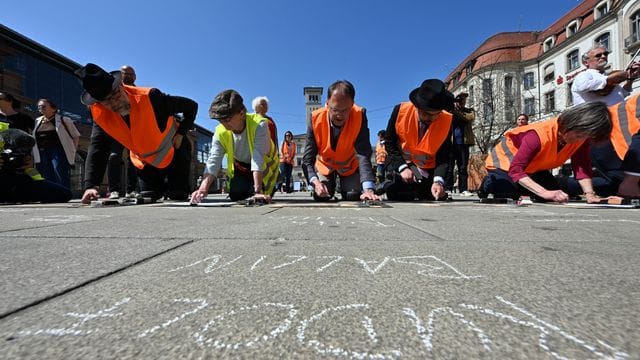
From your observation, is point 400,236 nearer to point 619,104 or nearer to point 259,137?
point 259,137

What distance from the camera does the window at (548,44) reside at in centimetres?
2844

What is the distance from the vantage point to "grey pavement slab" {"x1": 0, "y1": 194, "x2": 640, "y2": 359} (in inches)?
18.6

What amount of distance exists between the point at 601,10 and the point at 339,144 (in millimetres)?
30124

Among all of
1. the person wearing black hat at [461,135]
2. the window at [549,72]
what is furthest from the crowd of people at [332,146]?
the window at [549,72]

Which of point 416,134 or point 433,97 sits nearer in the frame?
point 433,97

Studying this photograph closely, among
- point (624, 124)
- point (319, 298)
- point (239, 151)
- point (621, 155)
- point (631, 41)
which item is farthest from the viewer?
point (631, 41)

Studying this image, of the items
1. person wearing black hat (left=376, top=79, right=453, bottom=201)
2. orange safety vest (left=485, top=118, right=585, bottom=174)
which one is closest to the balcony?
orange safety vest (left=485, top=118, right=585, bottom=174)

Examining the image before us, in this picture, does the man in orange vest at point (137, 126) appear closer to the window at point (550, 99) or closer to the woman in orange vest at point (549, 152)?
the woman in orange vest at point (549, 152)

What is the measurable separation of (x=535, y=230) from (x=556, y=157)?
96.4 inches

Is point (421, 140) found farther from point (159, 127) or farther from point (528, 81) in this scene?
point (528, 81)

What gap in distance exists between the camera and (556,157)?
354 centimetres

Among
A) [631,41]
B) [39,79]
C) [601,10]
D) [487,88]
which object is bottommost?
[39,79]

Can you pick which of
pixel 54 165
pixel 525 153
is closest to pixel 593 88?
pixel 525 153

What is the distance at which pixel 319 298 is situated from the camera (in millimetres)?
662
